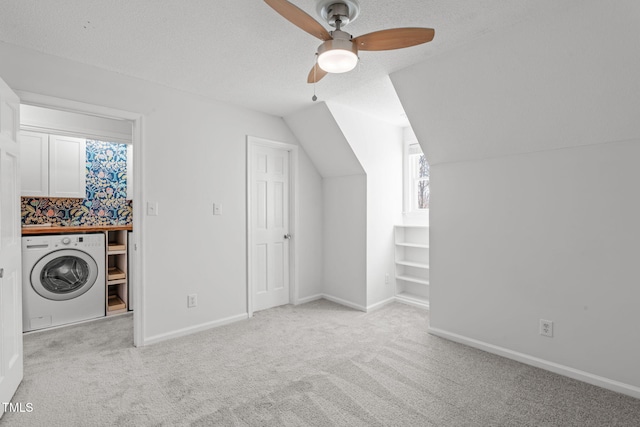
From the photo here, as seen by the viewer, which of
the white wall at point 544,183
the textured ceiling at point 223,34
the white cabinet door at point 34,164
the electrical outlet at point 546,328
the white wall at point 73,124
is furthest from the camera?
the white cabinet door at point 34,164

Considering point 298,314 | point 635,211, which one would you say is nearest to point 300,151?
point 298,314

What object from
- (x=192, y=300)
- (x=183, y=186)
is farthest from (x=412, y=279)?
(x=183, y=186)

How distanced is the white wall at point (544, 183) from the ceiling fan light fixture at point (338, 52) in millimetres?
1063

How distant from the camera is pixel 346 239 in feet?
13.4

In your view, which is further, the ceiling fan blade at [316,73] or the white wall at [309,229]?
the white wall at [309,229]

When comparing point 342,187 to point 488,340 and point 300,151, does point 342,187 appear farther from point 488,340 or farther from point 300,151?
point 488,340

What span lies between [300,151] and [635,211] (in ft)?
10.4

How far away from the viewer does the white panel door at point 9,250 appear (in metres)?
1.92

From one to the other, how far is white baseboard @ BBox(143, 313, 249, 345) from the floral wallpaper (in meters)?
2.11

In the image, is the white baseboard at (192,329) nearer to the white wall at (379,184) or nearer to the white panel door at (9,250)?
the white panel door at (9,250)

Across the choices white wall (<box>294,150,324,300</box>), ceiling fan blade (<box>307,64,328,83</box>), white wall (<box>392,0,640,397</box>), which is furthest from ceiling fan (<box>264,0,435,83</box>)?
white wall (<box>294,150,324,300</box>)

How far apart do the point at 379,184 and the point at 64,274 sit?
3604mm

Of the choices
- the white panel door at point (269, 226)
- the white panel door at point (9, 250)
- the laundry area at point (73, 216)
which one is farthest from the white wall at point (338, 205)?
the white panel door at point (9, 250)

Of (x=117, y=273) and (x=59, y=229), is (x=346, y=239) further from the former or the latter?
(x=59, y=229)
